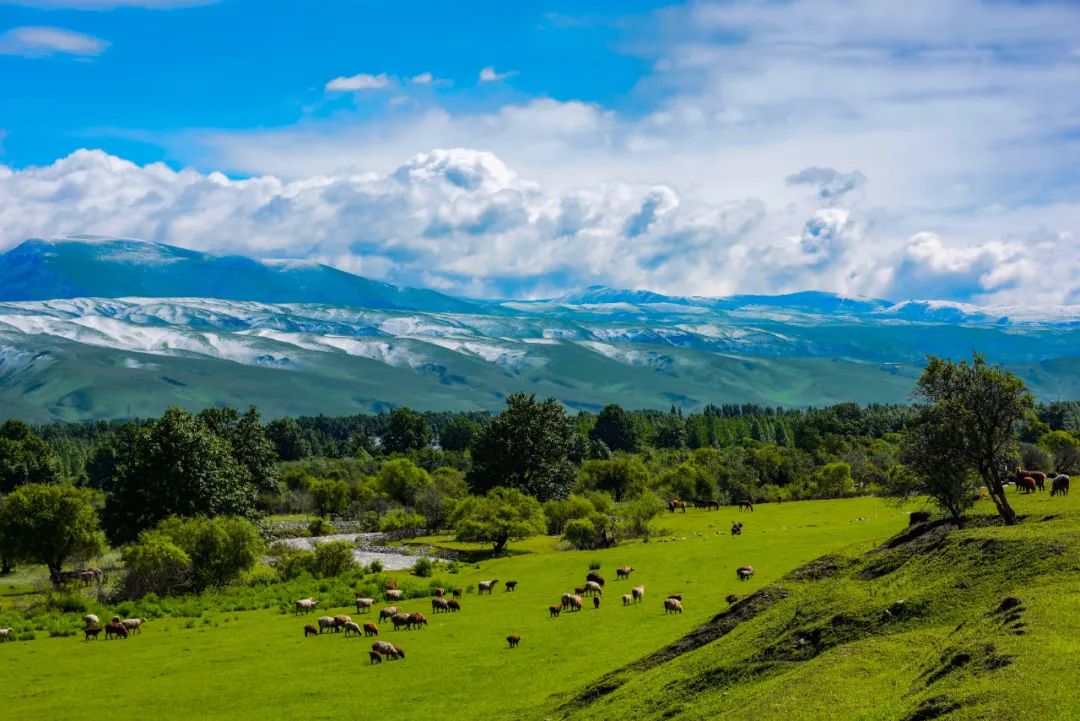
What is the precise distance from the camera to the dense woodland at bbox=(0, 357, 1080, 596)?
2544 inches

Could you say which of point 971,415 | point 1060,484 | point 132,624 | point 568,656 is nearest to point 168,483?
point 132,624

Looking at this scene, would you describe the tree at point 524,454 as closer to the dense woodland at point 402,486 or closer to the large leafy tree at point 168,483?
the dense woodland at point 402,486

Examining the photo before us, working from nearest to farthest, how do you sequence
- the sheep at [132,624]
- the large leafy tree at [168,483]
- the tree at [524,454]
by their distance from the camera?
the sheep at [132,624] → the large leafy tree at [168,483] → the tree at [524,454]

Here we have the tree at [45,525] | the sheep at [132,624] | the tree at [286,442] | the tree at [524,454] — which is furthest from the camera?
the tree at [286,442]

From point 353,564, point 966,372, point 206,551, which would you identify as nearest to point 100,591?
point 206,551

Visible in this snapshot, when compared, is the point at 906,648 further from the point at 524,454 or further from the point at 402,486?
the point at 402,486

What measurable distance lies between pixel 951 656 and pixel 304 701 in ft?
83.2

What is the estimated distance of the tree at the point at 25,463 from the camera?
12738cm

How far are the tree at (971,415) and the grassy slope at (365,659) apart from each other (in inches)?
331

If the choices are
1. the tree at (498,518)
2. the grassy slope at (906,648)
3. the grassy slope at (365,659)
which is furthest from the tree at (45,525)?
the grassy slope at (906,648)

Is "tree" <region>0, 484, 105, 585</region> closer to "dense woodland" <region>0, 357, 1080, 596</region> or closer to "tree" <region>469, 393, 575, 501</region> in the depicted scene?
"dense woodland" <region>0, 357, 1080, 596</region>

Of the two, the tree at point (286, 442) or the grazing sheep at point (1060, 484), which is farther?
the tree at point (286, 442)

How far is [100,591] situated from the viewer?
66.4 metres

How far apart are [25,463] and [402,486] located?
55.4m
